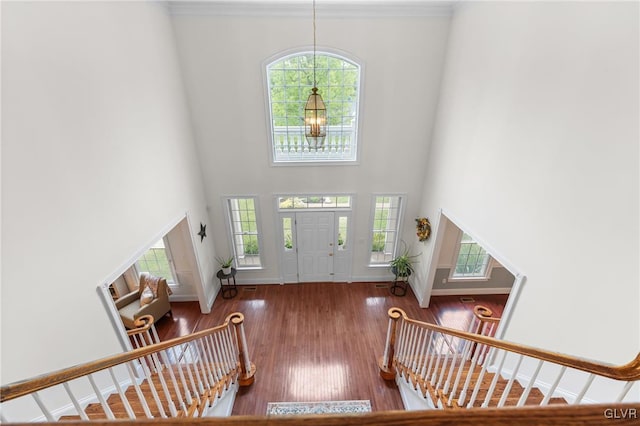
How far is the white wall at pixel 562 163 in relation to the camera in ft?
6.07

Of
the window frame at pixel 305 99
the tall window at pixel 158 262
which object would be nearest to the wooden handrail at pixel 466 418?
the window frame at pixel 305 99

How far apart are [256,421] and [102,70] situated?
11.3 feet

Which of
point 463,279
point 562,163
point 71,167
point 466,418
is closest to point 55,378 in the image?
point 466,418

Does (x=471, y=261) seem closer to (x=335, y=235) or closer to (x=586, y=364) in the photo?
(x=335, y=235)

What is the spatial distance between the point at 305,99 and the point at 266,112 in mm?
734

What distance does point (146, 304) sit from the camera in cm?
484

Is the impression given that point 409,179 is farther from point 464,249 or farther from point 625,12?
point 625,12

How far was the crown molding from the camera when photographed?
12.9 feet

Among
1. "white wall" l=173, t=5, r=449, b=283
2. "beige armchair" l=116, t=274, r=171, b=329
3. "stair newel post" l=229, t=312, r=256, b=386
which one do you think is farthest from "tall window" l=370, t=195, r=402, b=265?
"beige armchair" l=116, t=274, r=171, b=329

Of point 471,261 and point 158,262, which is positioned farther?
point 471,261

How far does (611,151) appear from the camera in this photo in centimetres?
192

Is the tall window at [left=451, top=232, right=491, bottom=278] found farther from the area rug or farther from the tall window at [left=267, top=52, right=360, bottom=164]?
the area rug

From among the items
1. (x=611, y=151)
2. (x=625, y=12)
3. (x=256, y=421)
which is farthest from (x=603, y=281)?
(x=256, y=421)

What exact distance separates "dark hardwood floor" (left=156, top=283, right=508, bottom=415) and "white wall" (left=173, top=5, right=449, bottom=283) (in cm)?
127
